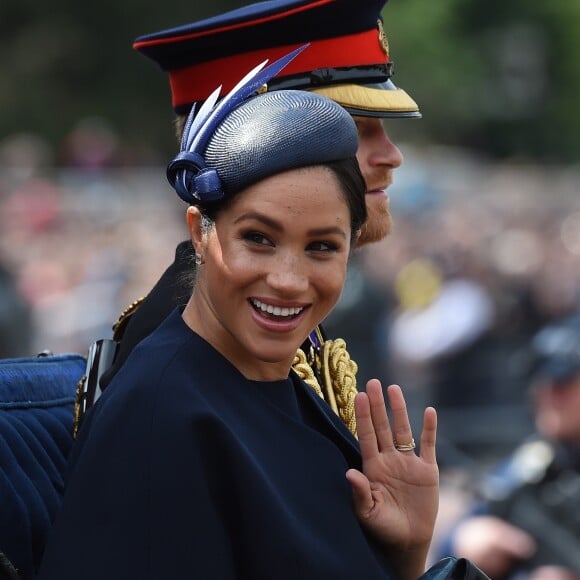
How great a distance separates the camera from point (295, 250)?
268cm

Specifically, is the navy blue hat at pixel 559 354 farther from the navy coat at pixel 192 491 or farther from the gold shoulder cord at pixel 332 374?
the navy coat at pixel 192 491

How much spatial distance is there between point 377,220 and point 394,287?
38.8 ft

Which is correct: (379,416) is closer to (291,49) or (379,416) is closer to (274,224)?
(274,224)

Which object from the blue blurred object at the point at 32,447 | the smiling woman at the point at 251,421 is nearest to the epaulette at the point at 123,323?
the blue blurred object at the point at 32,447

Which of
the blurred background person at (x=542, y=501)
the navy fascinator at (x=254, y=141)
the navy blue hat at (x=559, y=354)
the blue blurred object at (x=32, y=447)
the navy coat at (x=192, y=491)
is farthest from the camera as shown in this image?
the navy blue hat at (x=559, y=354)

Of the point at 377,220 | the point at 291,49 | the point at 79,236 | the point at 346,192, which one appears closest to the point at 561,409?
the point at 377,220

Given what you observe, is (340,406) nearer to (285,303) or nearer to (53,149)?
(285,303)

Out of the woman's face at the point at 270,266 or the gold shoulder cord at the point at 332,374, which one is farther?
the gold shoulder cord at the point at 332,374

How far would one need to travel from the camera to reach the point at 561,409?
6062 mm

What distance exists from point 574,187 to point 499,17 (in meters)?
12.9

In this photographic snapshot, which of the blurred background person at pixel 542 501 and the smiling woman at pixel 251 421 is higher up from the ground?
the smiling woman at pixel 251 421

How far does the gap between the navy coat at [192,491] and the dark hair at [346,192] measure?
22cm

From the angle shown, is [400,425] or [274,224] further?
[400,425]

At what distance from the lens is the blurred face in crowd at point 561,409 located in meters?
5.98
